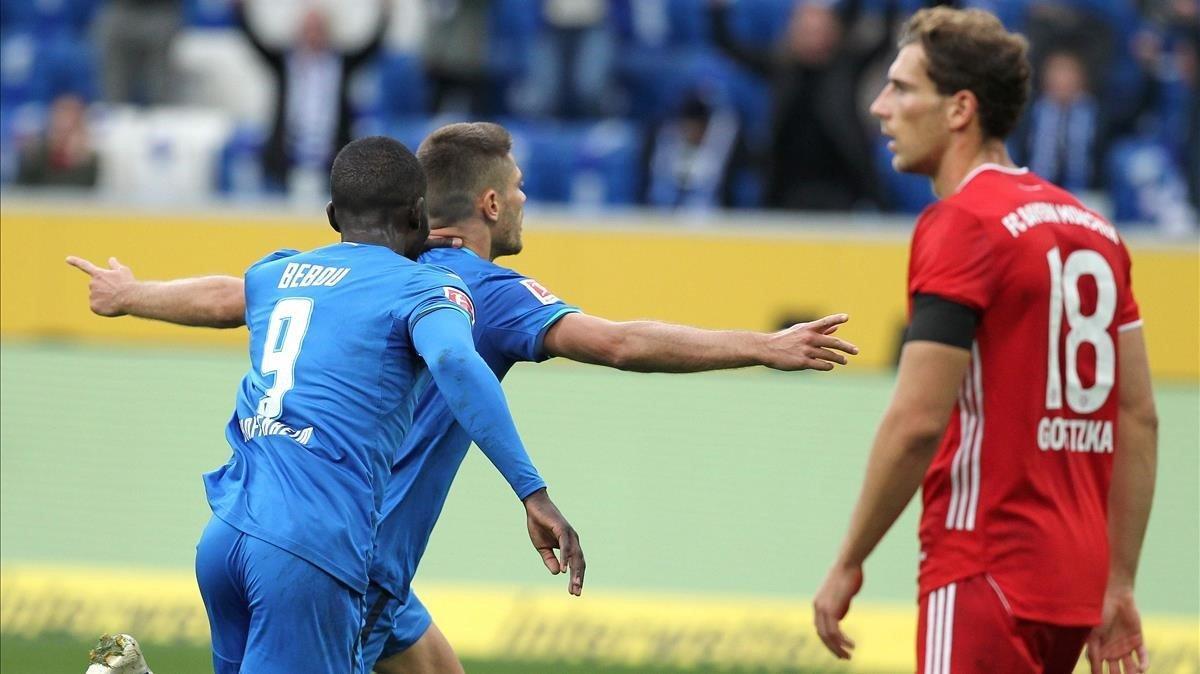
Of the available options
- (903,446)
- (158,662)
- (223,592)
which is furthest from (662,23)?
(903,446)

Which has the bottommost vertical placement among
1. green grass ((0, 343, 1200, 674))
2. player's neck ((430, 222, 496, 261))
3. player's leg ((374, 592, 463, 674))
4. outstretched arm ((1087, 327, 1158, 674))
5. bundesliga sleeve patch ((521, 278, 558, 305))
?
green grass ((0, 343, 1200, 674))

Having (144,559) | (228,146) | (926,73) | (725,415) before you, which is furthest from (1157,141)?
(926,73)

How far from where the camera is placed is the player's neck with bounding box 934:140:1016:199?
4180 millimetres

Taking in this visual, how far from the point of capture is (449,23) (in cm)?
1389

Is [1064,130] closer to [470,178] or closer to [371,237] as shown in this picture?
[470,178]

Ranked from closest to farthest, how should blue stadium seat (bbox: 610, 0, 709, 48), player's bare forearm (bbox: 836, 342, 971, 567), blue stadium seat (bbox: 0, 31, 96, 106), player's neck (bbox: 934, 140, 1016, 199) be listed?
player's bare forearm (bbox: 836, 342, 971, 567)
player's neck (bbox: 934, 140, 1016, 199)
blue stadium seat (bbox: 610, 0, 709, 48)
blue stadium seat (bbox: 0, 31, 96, 106)

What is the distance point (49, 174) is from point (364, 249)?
9.48m

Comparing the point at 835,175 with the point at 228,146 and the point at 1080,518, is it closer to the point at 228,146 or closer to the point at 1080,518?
the point at 228,146

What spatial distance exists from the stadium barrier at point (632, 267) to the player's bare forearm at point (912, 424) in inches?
331

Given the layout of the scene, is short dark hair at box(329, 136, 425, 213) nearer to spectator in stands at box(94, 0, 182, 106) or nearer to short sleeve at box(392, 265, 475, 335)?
short sleeve at box(392, 265, 475, 335)

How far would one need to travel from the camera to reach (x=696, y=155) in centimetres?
1306

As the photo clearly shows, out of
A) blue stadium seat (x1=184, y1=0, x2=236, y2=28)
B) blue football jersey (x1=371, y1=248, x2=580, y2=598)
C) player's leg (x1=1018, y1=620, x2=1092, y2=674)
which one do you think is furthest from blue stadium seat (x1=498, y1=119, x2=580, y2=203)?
player's leg (x1=1018, y1=620, x2=1092, y2=674)

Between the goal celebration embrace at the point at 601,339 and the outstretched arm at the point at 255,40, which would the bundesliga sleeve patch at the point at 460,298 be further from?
the outstretched arm at the point at 255,40

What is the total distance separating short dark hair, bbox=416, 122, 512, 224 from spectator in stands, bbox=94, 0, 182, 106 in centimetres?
956
